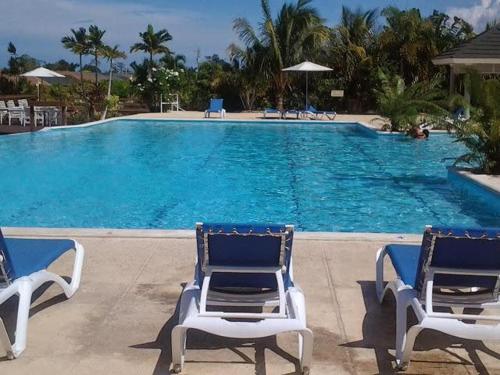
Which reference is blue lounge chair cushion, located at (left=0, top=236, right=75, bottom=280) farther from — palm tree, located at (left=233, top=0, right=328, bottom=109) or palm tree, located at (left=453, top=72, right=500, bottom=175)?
palm tree, located at (left=233, top=0, right=328, bottom=109)

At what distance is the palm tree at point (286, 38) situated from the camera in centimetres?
2736

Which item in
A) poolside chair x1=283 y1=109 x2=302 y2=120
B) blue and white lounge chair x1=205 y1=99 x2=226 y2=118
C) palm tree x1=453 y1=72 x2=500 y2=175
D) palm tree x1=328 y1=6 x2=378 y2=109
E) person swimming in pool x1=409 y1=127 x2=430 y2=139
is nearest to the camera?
palm tree x1=453 y1=72 x2=500 y2=175

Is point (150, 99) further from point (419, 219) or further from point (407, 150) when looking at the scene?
point (419, 219)

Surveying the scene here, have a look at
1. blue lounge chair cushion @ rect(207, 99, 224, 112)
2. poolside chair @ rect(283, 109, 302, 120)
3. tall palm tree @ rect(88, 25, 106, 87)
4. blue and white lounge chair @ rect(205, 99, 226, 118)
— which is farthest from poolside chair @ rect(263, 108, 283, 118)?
tall palm tree @ rect(88, 25, 106, 87)

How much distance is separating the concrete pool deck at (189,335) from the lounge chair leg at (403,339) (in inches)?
2.7

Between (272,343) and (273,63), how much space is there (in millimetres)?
24724

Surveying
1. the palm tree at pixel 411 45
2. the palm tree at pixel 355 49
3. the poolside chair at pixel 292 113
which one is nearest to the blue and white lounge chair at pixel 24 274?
the poolside chair at pixel 292 113

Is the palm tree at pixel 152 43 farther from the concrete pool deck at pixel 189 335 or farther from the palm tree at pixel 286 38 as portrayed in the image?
the concrete pool deck at pixel 189 335

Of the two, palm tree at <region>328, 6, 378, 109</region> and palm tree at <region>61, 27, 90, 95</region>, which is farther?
palm tree at <region>61, 27, 90, 95</region>

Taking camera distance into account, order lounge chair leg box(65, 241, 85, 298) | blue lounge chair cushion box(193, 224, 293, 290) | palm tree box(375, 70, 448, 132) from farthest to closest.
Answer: palm tree box(375, 70, 448, 132), lounge chair leg box(65, 241, 85, 298), blue lounge chair cushion box(193, 224, 293, 290)

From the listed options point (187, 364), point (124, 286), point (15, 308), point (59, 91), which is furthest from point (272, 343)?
point (59, 91)

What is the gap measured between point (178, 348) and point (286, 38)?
25.5 meters

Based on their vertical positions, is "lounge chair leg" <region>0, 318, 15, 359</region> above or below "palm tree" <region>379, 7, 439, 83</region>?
below

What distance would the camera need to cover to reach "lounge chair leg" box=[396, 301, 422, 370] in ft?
10.6
